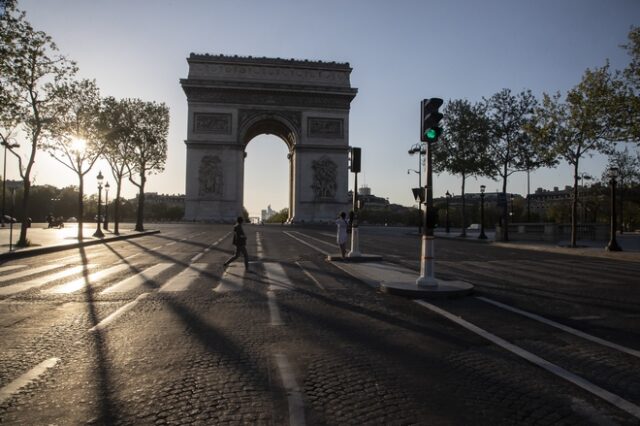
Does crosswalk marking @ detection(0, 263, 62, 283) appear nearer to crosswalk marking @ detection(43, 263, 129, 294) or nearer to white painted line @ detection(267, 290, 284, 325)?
crosswalk marking @ detection(43, 263, 129, 294)

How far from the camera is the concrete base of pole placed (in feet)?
31.9

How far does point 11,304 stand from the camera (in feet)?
28.4

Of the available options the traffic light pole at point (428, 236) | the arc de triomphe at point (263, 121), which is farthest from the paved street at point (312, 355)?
the arc de triomphe at point (263, 121)

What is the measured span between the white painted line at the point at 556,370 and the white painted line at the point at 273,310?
258 cm

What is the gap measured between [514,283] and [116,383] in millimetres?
10005

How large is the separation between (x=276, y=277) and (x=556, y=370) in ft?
27.4

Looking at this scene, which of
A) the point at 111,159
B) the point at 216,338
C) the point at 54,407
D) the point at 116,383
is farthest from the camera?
the point at 111,159

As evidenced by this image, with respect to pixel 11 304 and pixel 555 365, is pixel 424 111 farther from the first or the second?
pixel 11 304

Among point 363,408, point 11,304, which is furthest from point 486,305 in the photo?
point 11,304

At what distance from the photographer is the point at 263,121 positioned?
214 feet

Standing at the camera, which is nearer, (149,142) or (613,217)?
(613,217)

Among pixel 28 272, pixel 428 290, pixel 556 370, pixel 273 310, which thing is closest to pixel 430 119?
pixel 428 290

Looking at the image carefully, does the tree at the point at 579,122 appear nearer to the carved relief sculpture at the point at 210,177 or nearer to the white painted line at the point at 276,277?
the white painted line at the point at 276,277

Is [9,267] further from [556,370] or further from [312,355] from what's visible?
[556,370]
